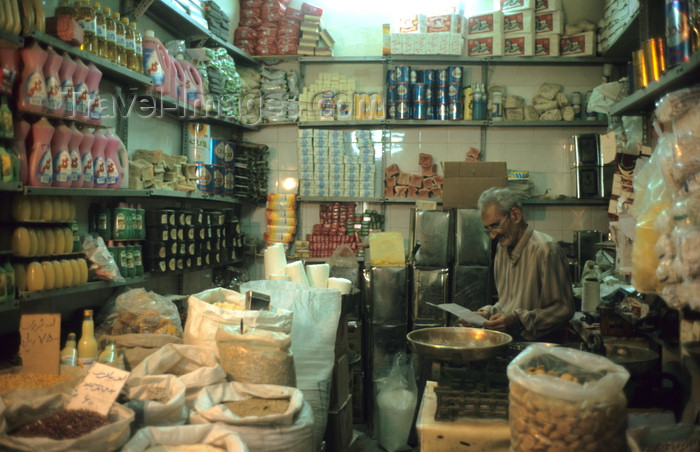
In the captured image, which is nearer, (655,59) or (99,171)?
(655,59)

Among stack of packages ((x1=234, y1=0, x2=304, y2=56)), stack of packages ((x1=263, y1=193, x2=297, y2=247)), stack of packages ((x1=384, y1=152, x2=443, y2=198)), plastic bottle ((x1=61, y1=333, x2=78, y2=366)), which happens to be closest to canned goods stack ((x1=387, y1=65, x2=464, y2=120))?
stack of packages ((x1=384, y1=152, x2=443, y2=198))

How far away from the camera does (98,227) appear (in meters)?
3.40

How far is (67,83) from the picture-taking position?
A: 286 cm

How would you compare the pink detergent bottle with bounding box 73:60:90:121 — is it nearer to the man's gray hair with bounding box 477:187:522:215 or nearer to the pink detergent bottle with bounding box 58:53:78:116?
the pink detergent bottle with bounding box 58:53:78:116

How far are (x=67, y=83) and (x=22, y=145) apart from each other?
40 cm

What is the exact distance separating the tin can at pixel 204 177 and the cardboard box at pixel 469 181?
1.93 m

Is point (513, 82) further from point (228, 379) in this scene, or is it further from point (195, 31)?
point (228, 379)

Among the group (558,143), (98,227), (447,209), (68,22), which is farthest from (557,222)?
(68,22)

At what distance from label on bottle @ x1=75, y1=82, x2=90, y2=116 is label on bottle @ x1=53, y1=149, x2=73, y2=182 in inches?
9.9

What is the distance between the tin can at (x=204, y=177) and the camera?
14.7 ft

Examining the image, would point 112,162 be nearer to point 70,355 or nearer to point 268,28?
point 70,355

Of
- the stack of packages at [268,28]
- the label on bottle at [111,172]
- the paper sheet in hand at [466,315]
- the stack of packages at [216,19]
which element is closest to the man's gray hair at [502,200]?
the paper sheet in hand at [466,315]

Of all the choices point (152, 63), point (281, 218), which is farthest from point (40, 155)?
point (281, 218)

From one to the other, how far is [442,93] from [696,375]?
4.08 meters
